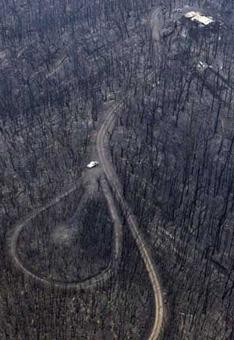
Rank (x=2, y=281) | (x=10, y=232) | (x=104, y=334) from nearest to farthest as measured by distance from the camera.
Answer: (x=104, y=334)
(x=2, y=281)
(x=10, y=232)

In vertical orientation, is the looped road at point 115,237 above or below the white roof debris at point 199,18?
below

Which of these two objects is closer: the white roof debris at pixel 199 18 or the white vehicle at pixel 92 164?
the white vehicle at pixel 92 164

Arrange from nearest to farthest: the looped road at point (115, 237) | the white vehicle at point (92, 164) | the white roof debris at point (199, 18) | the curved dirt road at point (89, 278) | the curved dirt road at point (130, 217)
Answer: the curved dirt road at point (130, 217) < the looped road at point (115, 237) < the curved dirt road at point (89, 278) < the white vehicle at point (92, 164) < the white roof debris at point (199, 18)

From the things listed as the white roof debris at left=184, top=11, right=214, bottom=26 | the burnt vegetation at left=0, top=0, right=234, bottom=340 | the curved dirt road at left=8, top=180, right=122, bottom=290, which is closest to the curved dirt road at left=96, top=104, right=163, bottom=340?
the burnt vegetation at left=0, top=0, right=234, bottom=340

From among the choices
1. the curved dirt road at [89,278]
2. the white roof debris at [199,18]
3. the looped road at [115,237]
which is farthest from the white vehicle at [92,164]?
the white roof debris at [199,18]

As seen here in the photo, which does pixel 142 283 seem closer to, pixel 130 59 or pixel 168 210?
pixel 168 210

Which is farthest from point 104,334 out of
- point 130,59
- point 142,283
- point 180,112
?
point 130,59

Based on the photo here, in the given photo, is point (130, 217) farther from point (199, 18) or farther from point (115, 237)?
point (199, 18)

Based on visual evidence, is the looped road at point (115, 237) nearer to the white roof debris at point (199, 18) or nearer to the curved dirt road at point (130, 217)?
the curved dirt road at point (130, 217)
